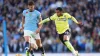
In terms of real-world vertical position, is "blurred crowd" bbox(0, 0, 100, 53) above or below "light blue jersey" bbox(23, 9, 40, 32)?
above

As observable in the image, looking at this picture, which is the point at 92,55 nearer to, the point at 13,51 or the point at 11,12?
the point at 13,51

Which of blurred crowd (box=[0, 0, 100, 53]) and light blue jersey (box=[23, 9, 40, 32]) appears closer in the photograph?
light blue jersey (box=[23, 9, 40, 32])

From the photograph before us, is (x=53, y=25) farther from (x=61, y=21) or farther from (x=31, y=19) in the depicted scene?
(x=31, y=19)

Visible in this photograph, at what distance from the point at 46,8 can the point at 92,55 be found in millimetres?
7187

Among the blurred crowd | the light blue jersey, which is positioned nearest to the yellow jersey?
the light blue jersey

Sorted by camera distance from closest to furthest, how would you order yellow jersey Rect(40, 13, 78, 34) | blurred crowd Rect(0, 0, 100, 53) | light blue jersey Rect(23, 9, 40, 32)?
light blue jersey Rect(23, 9, 40, 32)
yellow jersey Rect(40, 13, 78, 34)
blurred crowd Rect(0, 0, 100, 53)

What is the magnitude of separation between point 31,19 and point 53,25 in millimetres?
10789

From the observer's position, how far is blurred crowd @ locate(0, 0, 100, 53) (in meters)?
24.9

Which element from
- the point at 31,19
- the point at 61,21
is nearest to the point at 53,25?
the point at 61,21

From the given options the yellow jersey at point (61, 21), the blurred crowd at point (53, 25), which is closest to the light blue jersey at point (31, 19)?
the yellow jersey at point (61, 21)

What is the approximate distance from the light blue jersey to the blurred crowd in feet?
21.7

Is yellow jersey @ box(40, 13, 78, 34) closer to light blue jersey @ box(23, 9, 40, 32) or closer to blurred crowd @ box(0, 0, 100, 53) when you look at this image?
light blue jersey @ box(23, 9, 40, 32)

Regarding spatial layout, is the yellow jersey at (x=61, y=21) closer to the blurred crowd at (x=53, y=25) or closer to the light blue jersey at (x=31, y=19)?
the light blue jersey at (x=31, y=19)

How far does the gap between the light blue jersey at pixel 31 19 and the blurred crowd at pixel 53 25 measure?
6.61 metres
